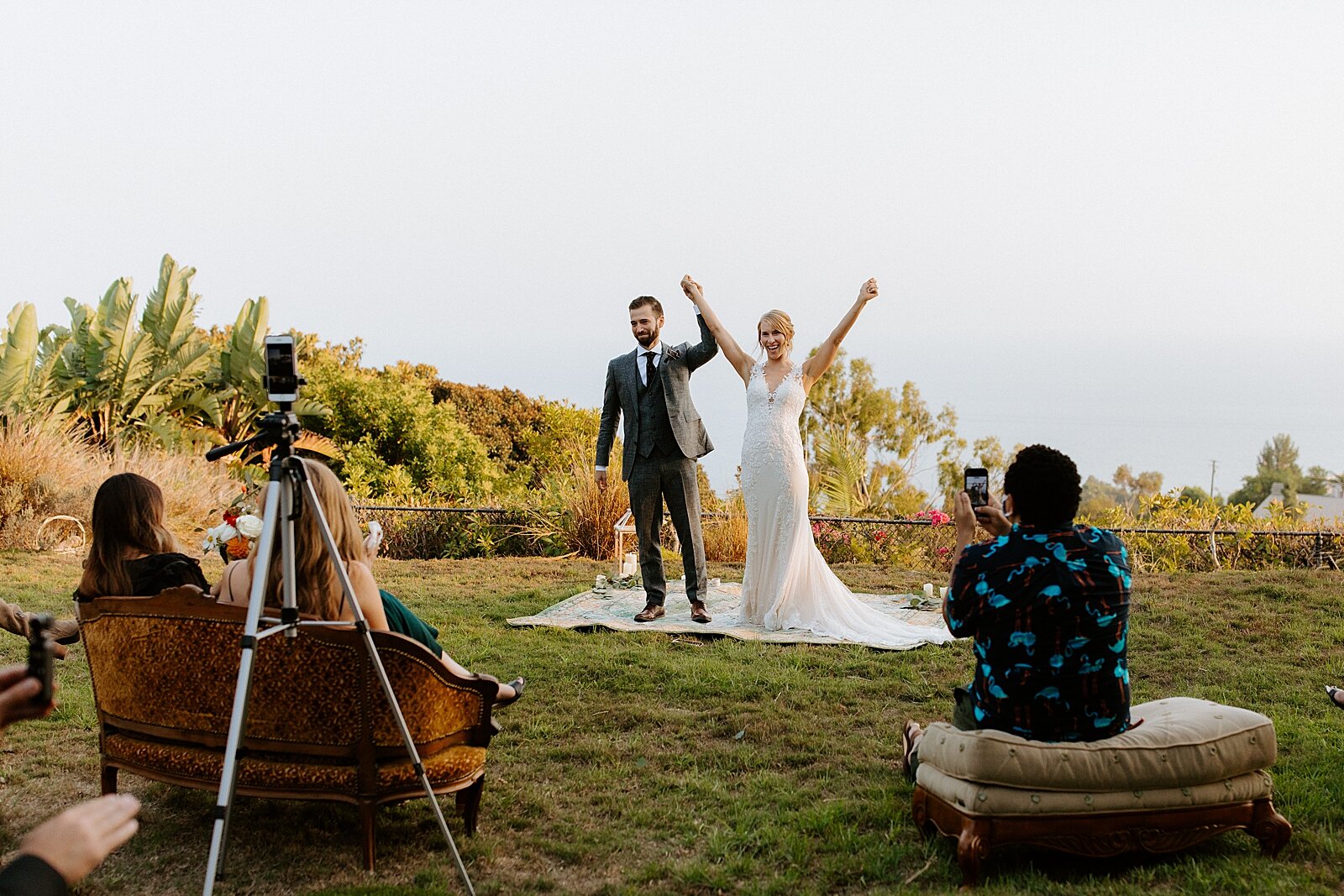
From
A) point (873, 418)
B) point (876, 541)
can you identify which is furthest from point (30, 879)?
point (873, 418)

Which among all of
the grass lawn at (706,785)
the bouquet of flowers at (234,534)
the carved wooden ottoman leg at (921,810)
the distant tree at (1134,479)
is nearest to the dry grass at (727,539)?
the grass lawn at (706,785)

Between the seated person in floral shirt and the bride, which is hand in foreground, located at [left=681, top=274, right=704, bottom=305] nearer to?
the bride

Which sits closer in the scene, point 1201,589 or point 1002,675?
point 1002,675

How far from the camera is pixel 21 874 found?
56.8 inches

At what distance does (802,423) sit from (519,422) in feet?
30.4

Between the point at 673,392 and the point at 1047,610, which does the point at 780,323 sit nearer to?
the point at 673,392

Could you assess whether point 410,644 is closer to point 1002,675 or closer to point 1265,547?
point 1002,675

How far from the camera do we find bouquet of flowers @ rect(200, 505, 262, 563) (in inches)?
162

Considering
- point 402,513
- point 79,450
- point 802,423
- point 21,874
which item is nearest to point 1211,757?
point 21,874

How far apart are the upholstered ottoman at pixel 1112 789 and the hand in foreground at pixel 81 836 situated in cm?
251

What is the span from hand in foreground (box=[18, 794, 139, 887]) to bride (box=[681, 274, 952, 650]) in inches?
246

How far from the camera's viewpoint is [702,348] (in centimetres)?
773

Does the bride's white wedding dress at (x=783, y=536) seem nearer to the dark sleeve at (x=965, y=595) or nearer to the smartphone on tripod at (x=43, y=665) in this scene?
the dark sleeve at (x=965, y=595)

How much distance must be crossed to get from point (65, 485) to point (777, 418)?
27.6ft
